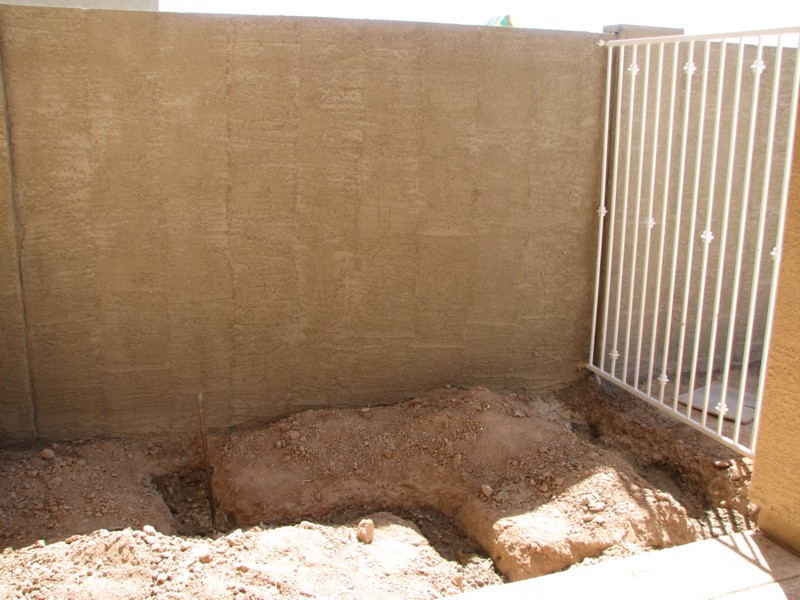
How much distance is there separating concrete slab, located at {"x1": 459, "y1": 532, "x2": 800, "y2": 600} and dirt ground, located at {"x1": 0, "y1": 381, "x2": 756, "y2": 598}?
39 cm

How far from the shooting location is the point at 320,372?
175 inches

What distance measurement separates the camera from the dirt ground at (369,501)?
304 cm

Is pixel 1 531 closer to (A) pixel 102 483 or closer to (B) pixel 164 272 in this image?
(A) pixel 102 483

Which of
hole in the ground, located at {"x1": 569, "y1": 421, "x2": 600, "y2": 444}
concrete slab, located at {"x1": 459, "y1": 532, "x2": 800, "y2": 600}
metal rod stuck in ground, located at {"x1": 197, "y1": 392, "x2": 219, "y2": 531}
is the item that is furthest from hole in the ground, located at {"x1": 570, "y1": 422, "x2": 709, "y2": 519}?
metal rod stuck in ground, located at {"x1": 197, "y1": 392, "x2": 219, "y2": 531}

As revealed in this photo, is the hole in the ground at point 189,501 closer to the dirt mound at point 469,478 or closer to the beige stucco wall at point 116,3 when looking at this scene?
the dirt mound at point 469,478

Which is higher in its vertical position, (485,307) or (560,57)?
(560,57)

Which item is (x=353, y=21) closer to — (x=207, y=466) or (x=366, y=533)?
(x=207, y=466)

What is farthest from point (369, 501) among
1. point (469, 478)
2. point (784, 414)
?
point (784, 414)

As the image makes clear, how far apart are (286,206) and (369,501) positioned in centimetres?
167

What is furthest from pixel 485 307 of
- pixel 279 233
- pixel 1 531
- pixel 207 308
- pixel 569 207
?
pixel 1 531

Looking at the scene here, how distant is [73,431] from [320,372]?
1.42 meters

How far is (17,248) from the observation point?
3871mm

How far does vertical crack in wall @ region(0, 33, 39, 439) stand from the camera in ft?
12.2

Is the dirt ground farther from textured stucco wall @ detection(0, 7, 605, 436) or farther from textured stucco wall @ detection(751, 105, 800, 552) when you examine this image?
textured stucco wall @ detection(751, 105, 800, 552)
